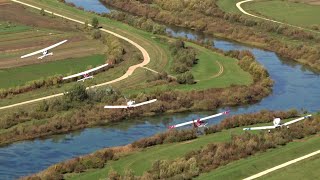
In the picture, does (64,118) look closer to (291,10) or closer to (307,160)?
(307,160)

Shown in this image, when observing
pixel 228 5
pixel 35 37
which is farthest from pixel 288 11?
pixel 35 37

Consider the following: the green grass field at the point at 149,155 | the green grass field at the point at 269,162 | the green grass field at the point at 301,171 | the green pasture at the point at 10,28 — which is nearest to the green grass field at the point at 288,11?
the green pasture at the point at 10,28

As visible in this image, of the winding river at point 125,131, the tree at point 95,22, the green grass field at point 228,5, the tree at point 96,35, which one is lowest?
the winding river at point 125,131

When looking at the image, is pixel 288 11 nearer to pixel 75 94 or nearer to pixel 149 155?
pixel 75 94

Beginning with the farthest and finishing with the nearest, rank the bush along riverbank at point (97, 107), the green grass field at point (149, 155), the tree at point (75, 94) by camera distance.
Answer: the tree at point (75, 94), the bush along riverbank at point (97, 107), the green grass field at point (149, 155)

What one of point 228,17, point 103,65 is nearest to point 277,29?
point 228,17

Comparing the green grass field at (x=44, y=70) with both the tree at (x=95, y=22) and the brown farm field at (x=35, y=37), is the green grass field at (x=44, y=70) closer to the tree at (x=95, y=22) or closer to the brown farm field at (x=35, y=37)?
the brown farm field at (x=35, y=37)

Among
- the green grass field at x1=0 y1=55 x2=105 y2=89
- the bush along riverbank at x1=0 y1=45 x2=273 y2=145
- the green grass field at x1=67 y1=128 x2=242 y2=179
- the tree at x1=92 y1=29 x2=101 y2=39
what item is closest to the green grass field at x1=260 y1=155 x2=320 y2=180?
the green grass field at x1=67 y1=128 x2=242 y2=179
